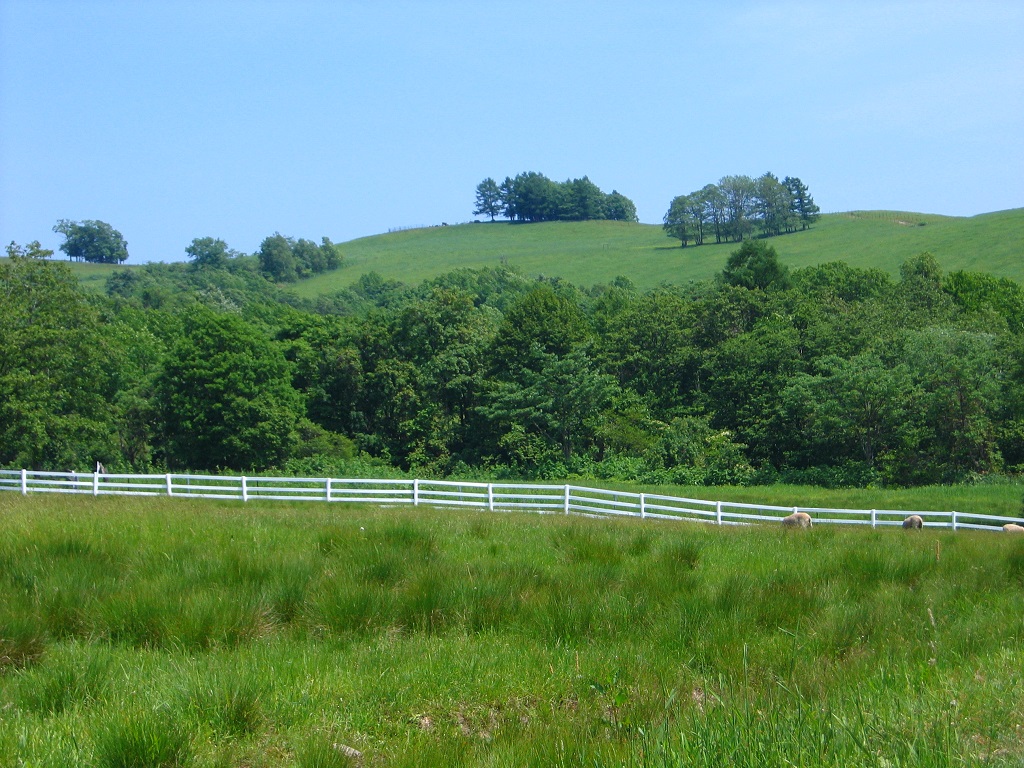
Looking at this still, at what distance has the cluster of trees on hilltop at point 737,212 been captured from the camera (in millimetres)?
141250

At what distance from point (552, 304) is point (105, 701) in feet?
199

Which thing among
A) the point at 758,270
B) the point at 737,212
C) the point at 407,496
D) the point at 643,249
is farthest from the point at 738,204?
the point at 407,496

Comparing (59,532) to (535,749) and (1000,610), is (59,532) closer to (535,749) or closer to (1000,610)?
(535,749)

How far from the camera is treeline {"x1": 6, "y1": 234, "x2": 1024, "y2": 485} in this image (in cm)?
4728

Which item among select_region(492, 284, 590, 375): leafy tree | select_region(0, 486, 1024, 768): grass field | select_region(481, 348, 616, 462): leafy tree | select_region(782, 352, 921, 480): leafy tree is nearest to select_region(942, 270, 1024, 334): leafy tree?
Answer: select_region(782, 352, 921, 480): leafy tree

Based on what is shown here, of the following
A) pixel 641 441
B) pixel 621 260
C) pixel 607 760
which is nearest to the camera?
pixel 607 760

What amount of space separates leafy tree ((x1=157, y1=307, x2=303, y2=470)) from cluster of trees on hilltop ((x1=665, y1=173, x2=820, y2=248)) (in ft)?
310

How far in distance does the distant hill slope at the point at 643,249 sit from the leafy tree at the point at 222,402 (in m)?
71.0

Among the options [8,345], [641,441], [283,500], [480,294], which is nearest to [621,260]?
[480,294]

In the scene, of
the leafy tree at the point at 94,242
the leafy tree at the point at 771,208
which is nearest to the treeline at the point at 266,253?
the leafy tree at the point at 94,242

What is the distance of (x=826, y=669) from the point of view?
617 centimetres

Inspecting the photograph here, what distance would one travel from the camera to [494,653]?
277 inches

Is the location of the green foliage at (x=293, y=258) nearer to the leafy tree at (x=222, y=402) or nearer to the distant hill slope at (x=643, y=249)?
the distant hill slope at (x=643, y=249)

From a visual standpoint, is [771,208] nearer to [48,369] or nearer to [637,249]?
[637,249]
